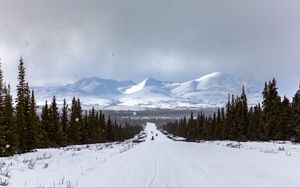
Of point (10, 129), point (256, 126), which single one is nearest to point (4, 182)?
point (10, 129)

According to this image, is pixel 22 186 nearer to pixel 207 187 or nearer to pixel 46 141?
pixel 207 187

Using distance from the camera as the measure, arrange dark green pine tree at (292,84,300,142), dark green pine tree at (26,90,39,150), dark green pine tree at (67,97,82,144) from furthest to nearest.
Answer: dark green pine tree at (67,97,82,144), dark green pine tree at (292,84,300,142), dark green pine tree at (26,90,39,150)

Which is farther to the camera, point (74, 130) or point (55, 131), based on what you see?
point (74, 130)

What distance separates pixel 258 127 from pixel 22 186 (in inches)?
2364

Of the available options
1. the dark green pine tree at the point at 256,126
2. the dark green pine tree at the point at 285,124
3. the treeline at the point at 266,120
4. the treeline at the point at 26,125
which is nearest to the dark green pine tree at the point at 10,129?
the treeline at the point at 26,125

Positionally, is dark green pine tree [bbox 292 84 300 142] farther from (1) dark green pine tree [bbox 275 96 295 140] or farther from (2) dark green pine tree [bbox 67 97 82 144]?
(2) dark green pine tree [bbox 67 97 82 144]

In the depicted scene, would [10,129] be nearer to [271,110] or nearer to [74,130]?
[74,130]

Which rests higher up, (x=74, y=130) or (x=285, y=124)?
(x=285, y=124)

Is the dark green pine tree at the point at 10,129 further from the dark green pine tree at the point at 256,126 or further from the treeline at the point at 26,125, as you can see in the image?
the dark green pine tree at the point at 256,126

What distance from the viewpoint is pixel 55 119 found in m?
57.5

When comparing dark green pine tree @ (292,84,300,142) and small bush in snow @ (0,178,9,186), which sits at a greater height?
dark green pine tree @ (292,84,300,142)

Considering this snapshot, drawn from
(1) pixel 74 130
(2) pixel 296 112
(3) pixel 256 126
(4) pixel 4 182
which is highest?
(2) pixel 296 112

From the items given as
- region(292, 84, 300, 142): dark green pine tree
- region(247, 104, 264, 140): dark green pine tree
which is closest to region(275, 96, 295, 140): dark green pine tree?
region(292, 84, 300, 142): dark green pine tree

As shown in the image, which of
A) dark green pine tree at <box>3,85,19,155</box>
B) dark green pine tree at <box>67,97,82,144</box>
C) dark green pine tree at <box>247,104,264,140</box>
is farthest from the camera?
dark green pine tree at <box>67,97,82,144</box>
